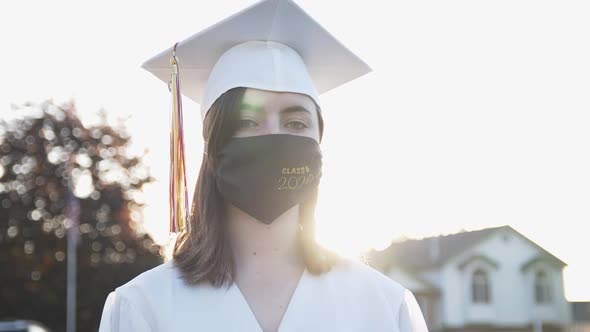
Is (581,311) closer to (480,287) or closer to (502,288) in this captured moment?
(502,288)

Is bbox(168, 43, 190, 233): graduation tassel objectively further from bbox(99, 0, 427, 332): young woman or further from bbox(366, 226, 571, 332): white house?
bbox(366, 226, 571, 332): white house

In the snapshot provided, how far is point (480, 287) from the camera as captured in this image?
4106 cm

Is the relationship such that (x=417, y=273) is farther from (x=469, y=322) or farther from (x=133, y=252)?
(x=133, y=252)

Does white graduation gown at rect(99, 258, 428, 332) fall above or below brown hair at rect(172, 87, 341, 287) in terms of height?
below

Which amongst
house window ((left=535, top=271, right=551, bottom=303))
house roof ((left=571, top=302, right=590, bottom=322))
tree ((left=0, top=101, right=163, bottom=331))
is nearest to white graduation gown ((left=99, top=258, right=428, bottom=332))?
tree ((left=0, top=101, right=163, bottom=331))

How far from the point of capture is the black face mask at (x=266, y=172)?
2.80 m

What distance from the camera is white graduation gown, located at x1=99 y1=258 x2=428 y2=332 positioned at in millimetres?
2623

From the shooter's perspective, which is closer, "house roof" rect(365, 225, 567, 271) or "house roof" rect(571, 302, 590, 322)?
"house roof" rect(365, 225, 567, 271)

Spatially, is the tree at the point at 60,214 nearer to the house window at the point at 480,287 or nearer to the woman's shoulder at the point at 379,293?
the house window at the point at 480,287

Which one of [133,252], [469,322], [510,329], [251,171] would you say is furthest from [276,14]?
[510,329]

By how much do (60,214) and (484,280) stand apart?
22.4 metres

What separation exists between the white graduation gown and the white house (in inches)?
1475

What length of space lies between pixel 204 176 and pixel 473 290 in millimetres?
39469

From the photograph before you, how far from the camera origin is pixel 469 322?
131 ft
